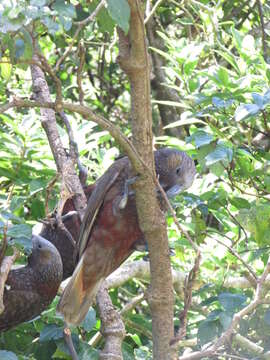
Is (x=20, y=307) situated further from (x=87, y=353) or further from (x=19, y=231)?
(x=19, y=231)

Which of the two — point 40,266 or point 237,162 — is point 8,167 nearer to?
point 40,266

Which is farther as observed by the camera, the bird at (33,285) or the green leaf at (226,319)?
the bird at (33,285)

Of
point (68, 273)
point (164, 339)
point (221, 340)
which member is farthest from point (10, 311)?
point (221, 340)

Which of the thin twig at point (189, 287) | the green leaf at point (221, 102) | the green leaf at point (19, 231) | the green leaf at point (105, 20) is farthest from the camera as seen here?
the green leaf at point (221, 102)

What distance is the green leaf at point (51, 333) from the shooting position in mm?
3342

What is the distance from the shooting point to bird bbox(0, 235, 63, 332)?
12.5 feet

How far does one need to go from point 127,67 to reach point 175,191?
127 centimetres

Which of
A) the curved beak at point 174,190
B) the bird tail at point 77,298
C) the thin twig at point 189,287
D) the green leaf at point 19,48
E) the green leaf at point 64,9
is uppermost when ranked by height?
the green leaf at point 64,9

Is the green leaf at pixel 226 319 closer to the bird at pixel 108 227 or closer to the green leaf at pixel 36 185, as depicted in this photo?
the bird at pixel 108 227

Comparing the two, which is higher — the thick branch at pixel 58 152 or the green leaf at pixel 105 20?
the green leaf at pixel 105 20

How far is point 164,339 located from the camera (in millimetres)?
2770

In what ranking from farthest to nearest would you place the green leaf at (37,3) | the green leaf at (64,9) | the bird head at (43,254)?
the bird head at (43,254) < the green leaf at (64,9) < the green leaf at (37,3)

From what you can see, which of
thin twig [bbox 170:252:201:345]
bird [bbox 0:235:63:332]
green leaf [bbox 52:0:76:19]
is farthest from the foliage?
thin twig [bbox 170:252:201:345]

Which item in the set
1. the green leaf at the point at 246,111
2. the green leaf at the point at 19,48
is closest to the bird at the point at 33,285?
the green leaf at the point at 246,111
